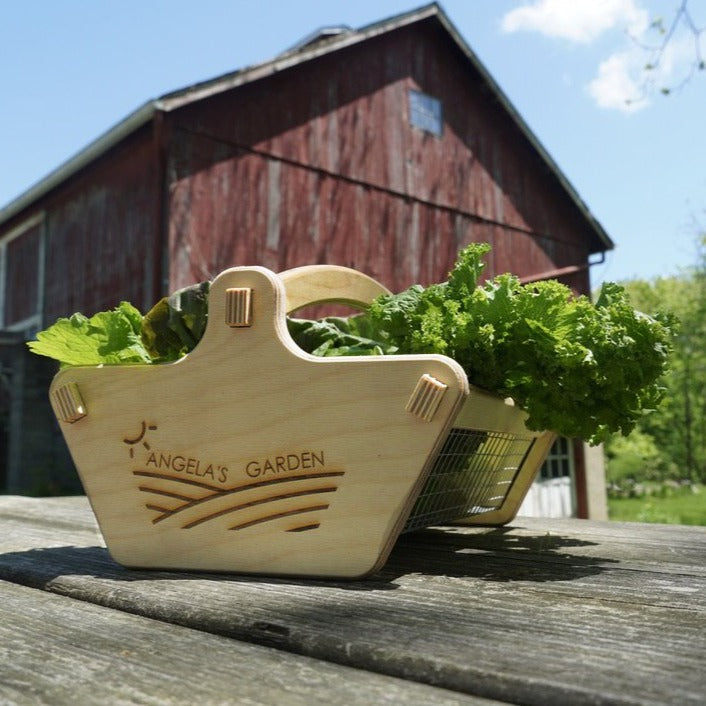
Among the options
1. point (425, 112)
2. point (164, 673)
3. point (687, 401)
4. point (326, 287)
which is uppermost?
point (425, 112)

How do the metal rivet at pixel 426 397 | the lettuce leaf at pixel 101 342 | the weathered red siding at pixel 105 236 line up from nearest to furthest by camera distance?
the metal rivet at pixel 426 397
the lettuce leaf at pixel 101 342
the weathered red siding at pixel 105 236

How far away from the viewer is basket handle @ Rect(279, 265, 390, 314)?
1.56m

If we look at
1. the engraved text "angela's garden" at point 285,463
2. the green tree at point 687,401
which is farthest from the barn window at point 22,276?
the green tree at point 687,401

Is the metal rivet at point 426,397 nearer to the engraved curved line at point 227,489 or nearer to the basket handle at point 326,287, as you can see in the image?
the engraved curved line at point 227,489

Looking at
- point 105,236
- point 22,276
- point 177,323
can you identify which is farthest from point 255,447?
point 22,276

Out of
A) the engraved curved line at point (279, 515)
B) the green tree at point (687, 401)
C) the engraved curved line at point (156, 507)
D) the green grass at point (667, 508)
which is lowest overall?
the green grass at point (667, 508)

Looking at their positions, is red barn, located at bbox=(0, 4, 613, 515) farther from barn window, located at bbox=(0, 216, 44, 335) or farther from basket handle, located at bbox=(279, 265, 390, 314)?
basket handle, located at bbox=(279, 265, 390, 314)

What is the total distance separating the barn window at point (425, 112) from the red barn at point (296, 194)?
0.07ft

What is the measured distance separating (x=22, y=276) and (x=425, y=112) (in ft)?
18.4

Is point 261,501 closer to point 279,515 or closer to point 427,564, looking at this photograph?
point 279,515

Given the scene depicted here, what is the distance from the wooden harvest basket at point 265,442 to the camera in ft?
4.13

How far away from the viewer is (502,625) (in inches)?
36.0

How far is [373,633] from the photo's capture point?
858mm

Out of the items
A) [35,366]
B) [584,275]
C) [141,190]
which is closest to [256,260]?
[141,190]
